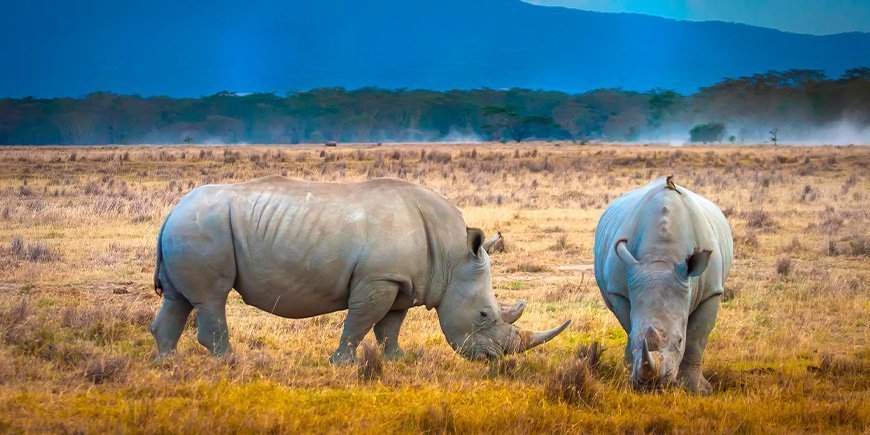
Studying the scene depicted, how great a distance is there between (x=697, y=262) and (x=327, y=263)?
285 cm

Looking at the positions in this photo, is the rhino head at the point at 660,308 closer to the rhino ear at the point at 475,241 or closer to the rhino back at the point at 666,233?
the rhino back at the point at 666,233

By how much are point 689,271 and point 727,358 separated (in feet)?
6.70

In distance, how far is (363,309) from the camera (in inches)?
318

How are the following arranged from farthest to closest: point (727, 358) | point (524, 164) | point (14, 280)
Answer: point (524, 164) → point (14, 280) → point (727, 358)

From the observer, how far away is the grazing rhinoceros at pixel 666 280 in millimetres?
6598

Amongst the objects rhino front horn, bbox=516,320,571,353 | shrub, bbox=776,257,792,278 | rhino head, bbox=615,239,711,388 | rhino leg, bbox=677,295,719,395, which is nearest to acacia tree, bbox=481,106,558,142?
shrub, bbox=776,257,792,278

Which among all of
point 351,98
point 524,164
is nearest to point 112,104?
point 351,98

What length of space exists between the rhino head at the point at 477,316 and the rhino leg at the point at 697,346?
1.18 meters

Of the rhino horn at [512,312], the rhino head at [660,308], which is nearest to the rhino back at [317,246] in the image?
the rhino horn at [512,312]

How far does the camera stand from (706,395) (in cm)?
731

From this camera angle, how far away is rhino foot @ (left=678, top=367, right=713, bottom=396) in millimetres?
7328

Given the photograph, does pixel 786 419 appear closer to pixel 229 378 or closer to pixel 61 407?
pixel 229 378

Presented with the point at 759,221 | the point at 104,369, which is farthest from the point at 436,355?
the point at 759,221

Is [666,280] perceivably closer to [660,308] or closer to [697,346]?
[660,308]
